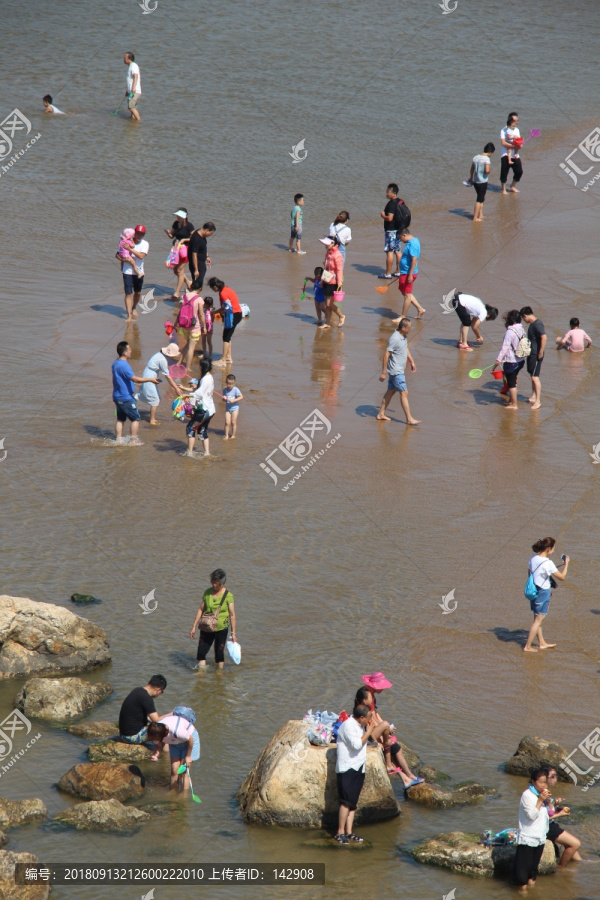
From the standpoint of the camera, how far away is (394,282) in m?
21.9

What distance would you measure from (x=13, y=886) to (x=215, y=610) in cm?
Result: 362

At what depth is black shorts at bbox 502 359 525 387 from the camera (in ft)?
54.5

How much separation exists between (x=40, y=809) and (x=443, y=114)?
1076 inches

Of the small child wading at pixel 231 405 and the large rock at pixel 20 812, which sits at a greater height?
the small child wading at pixel 231 405

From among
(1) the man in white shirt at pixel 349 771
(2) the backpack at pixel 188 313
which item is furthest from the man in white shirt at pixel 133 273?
(1) the man in white shirt at pixel 349 771

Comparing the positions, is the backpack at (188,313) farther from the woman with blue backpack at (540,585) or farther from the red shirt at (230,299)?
the woman with blue backpack at (540,585)

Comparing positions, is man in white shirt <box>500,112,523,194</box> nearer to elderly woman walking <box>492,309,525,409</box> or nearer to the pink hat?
elderly woman walking <box>492,309,525,409</box>

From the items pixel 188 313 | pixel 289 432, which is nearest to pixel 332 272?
pixel 188 313

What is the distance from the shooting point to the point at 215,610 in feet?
34.0

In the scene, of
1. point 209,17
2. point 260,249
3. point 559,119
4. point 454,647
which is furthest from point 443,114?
point 454,647

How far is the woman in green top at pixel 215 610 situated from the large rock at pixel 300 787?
1.89 metres

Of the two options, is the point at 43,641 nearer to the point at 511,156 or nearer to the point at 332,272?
the point at 332,272

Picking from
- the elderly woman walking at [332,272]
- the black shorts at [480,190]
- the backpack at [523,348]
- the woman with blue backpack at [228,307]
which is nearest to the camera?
the backpack at [523,348]

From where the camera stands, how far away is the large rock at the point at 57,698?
31.7 feet
